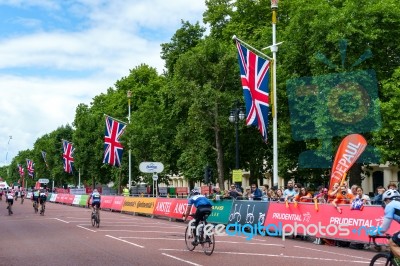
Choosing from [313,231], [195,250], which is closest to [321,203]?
[313,231]

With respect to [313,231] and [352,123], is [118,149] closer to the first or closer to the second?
[352,123]

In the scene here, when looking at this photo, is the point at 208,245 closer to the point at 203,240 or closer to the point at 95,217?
the point at 203,240

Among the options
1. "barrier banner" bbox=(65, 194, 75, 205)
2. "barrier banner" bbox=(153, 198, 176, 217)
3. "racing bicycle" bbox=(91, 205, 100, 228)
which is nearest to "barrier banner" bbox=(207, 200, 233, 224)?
"racing bicycle" bbox=(91, 205, 100, 228)

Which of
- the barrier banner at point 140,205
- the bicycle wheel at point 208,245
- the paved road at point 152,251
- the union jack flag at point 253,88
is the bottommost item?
the paved road at point 152,251

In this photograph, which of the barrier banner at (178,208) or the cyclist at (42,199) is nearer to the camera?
the barrier banner at (178,208)

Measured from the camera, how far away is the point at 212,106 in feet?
144

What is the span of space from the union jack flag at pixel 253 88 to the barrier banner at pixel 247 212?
2999mm

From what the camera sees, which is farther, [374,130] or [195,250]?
[374,130]

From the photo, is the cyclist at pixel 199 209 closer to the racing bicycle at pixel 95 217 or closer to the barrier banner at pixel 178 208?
the racing bicycle at pixel 95 217

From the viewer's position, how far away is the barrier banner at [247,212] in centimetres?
2325

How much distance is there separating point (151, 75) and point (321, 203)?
59.0 m

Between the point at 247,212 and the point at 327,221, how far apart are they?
5.10 metres

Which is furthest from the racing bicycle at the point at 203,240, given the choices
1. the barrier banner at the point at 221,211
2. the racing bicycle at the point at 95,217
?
the racing bicycle at the point at 95,217

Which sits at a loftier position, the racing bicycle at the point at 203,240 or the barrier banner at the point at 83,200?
the barrier banner at the point at 83,200
